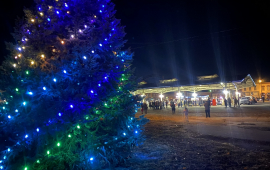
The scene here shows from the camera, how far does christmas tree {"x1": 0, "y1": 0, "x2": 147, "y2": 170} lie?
418 cm

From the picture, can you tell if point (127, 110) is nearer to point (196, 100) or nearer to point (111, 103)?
point (111, 103)

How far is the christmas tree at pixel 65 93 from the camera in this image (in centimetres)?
418

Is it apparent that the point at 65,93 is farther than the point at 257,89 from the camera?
No

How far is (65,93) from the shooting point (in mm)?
4473

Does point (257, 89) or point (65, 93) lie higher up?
point (257, 89)

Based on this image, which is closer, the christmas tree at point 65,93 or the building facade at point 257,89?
the christmas tree at point 65,93

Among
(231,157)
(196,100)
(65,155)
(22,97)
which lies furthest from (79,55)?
(196,100)

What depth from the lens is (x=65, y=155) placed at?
14.8 ft

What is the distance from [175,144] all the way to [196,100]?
35.0 meters

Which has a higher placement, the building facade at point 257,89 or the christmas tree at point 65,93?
the building facade at point 257,89

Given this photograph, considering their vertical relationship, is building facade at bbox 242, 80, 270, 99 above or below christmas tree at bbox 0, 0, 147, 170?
above

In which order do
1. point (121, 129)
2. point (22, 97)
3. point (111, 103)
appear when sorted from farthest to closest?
point (111, 103)
point (121, 129)
point (22, 97)

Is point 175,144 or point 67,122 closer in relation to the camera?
point 67,122

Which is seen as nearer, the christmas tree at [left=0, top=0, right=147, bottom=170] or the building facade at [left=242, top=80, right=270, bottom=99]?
the christmas tree at [left=0, top=0, right=147, bottom=170]
